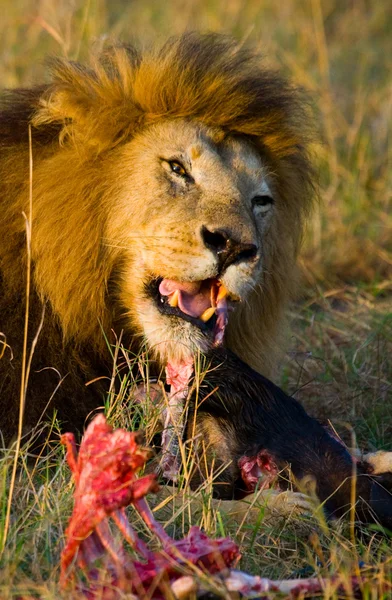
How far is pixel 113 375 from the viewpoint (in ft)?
10.7

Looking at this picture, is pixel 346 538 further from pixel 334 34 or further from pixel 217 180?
pixel 334 34

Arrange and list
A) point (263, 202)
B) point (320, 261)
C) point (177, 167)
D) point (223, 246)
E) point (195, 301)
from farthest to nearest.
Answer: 1. point (320, 261)
2. point (263, 202)
3. point (177, 167)
4. point (195, 301)
5. point (223, 246)

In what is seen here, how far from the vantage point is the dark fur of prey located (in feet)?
10.8

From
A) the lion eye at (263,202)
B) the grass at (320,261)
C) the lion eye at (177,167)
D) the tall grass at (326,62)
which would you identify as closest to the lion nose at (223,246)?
the lion eye at (177,167)

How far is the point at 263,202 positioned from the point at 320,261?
2.67 m

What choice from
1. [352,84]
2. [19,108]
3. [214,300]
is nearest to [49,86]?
[19,108]

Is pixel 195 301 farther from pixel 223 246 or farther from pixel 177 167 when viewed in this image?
pixel 177 167

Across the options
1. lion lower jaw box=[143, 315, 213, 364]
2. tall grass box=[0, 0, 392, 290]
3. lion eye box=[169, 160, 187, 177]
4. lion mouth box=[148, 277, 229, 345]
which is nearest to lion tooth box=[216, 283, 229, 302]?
lion mouth box=[148, 277, 229, 345]

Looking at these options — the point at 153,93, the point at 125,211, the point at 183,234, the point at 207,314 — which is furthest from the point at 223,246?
the point at 153,93

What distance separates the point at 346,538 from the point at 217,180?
1.22 meters

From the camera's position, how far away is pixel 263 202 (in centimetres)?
374

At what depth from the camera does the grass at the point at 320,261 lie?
2840mm

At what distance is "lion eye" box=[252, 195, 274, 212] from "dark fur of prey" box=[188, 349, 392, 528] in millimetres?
561

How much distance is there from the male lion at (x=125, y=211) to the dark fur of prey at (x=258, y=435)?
17 centimetres
